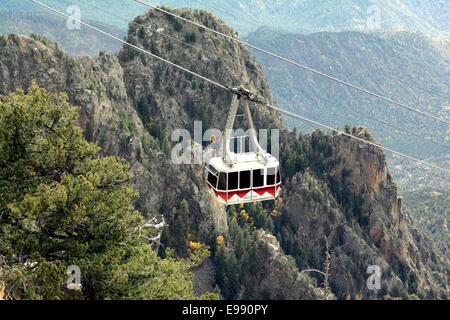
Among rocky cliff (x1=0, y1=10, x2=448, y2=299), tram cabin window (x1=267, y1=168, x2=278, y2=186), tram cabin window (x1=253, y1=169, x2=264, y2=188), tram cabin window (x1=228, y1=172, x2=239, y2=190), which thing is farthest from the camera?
rocky cliff (x1=0, y1=10, x2=448, y2=299)

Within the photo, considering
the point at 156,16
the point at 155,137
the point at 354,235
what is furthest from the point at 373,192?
the point at 156,16

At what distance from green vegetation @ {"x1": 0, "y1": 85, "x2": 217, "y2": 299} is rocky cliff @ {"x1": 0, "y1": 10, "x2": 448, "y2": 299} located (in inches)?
2050

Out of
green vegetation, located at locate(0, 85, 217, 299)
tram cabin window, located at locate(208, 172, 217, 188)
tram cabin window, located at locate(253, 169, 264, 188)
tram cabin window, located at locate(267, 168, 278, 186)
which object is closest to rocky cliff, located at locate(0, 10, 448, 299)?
green vegetation, located at locate(0, 85, 217, 299)

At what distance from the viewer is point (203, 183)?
97375mm

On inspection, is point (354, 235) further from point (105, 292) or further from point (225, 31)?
point (105, 292)

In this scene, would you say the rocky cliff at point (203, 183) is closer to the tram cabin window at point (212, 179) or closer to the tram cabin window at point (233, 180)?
the tram cabin window at point (212, 179)

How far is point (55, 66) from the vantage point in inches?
3381

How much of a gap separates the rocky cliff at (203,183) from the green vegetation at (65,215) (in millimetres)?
52079

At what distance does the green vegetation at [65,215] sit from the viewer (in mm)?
29891

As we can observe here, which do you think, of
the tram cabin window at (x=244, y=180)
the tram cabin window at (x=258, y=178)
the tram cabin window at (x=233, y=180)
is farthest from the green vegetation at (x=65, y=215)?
the tram cabin window at (x=258, y=178)

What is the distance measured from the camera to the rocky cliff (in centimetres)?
8762

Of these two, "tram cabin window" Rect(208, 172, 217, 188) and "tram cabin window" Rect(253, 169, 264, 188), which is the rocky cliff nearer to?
"tram cabin window" Rect(208, 172, 217, 188)

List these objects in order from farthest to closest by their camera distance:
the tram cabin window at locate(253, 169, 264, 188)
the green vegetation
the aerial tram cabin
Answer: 1. the tram cabin window at locate(253, 169, 264, 188)
2. the aerial tram cabin
3. the green vegetation

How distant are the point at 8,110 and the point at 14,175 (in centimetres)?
316
